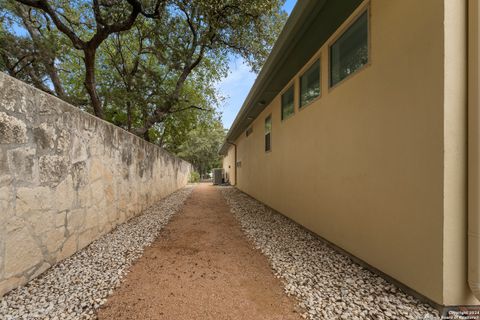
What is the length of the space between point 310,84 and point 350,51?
116cm

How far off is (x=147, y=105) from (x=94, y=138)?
22.6ft

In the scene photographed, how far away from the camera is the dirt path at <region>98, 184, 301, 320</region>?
187 cm

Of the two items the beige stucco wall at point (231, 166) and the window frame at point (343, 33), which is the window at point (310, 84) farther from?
the beige stucco wall at point (231, 166)

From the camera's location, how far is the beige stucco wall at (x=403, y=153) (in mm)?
1793

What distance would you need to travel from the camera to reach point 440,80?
1.81 meters

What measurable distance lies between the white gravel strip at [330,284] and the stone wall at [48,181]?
2.67 m

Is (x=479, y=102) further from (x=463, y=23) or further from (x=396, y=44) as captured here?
(x=396, y=44)

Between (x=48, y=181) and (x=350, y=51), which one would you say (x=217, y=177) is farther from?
(x=350, y=51)

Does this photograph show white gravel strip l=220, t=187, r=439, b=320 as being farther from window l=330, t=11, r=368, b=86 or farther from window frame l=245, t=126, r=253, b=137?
window frame l=245, t=126, r=253, b=137

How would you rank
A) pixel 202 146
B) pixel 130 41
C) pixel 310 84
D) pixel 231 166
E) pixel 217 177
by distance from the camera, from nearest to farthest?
1. pixel 310 84
2. pixel 130 41
3. pixel 231 166
4. pixel 217 177
5. pixel 202 146

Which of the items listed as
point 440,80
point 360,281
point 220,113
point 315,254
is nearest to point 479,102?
point 440,80

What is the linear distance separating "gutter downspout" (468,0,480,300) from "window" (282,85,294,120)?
3.26m

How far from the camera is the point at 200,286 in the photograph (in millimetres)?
2262

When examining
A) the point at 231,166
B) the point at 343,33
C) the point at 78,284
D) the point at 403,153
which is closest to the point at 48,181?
the point at 78,284
